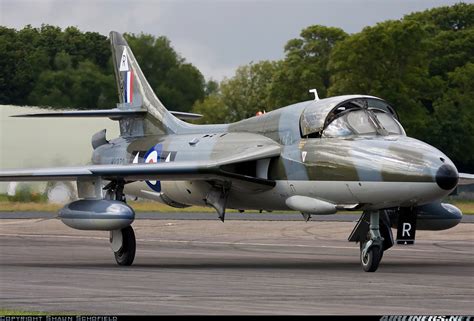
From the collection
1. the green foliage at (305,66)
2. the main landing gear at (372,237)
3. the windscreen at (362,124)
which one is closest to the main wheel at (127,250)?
the main landing gear at (372,237)

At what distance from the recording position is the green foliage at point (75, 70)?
136 feet

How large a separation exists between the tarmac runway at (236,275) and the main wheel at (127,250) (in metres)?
0.26

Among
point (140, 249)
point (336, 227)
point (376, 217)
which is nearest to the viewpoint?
point (376, 217)

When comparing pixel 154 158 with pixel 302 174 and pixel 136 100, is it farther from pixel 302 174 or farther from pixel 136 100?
pixel 302 174

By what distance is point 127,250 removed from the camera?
21281 mm

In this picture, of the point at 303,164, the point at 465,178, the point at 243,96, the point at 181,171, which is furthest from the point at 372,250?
the point at 243,96

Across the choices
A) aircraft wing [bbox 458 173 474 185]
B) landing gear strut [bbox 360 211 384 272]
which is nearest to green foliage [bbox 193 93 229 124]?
aircraft wing [bbox 458 173 474 185]

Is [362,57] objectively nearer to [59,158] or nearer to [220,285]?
[59,158]

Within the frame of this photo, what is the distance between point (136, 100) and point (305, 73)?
41.4 meters

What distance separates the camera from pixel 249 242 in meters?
29.5

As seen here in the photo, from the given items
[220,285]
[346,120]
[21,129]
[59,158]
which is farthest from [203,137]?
[21,129]

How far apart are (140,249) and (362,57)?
37.4 meters

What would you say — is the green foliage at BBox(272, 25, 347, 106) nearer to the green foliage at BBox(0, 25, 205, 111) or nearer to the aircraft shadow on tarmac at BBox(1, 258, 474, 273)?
the green foliage at BBox(0, 25, 205, 111)

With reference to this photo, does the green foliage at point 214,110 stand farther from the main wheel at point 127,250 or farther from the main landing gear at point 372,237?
the main landing gear at point 372,237
